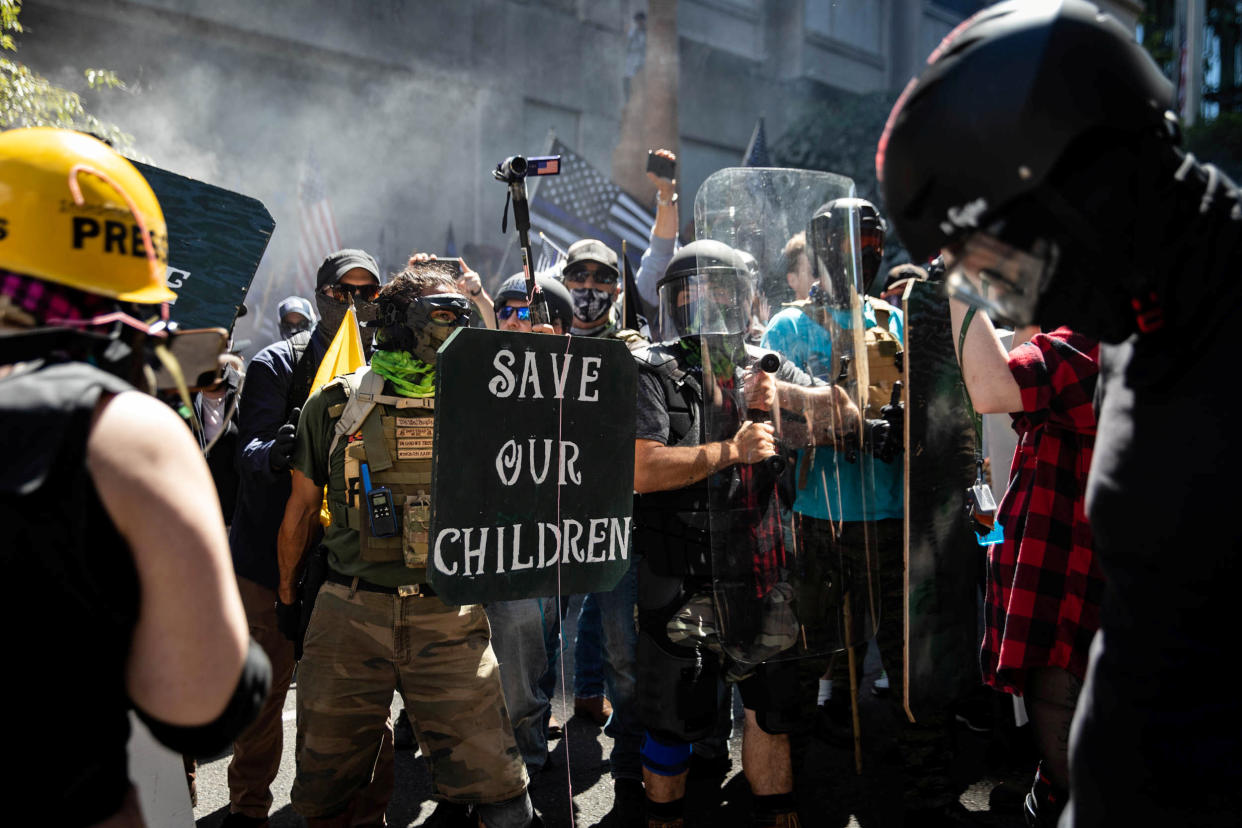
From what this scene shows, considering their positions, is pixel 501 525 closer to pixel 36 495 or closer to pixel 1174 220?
pixel 36 495

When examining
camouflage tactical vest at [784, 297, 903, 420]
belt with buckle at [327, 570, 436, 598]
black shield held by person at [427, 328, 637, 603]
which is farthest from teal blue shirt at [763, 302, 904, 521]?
belt with buckle at [327, 570, 436, 598]

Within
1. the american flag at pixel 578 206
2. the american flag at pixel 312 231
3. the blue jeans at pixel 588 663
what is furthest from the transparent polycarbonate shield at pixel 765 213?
the american flag at pixel 312 231

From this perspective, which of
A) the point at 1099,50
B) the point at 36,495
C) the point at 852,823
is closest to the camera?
the point at 36,495

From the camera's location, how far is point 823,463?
329 centimetres

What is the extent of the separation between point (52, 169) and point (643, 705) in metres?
2.39

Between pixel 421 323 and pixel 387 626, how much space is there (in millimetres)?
891

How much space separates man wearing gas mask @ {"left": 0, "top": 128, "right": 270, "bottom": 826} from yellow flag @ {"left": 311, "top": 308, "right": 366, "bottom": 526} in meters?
1.98

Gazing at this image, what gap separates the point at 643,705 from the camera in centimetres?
316

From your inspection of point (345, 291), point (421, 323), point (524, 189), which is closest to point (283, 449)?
point (421, 323)

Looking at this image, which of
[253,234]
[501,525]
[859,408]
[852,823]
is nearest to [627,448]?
[501,525]

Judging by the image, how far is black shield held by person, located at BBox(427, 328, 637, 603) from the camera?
2.54 metres

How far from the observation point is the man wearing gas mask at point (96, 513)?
120 centimetres

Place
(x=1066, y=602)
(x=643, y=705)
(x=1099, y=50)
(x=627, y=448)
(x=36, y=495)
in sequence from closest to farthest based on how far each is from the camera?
1. (x=36, y=495)
2. (x=1099, y=50)
3. (x=1066, y=602)
4. (x=627, y=448)
5. (x=643, y=705)

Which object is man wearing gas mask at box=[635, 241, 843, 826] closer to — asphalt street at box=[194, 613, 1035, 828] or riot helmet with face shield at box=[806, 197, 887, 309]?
riot helmet with face shield at box=[806, 197, 887, 309]
